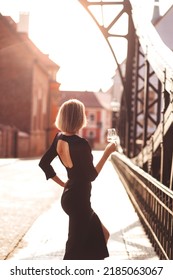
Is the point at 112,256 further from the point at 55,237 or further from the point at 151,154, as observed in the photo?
the point at 151,154

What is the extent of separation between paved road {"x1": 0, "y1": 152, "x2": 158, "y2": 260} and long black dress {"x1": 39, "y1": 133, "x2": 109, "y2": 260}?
5.71 feet

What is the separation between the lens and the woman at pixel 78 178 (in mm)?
3559

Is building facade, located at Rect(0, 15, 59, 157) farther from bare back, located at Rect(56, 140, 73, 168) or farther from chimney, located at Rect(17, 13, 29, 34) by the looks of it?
bare back, located at Rect(56, 140, 73, 168)

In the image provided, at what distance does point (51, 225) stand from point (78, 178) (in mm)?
4068

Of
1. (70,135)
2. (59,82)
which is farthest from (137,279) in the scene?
(59,82)

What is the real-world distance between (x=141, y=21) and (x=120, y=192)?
5.94 meters

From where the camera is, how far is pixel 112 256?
5.56 m

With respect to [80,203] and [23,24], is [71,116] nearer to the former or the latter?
[80,203]

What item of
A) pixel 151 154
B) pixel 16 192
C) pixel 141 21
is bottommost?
pixel 16 192

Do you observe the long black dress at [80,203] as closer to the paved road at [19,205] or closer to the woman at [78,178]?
the woman at [78,178]

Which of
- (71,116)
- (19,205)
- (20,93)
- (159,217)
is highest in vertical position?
(20,93)

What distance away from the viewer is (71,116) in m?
3.55

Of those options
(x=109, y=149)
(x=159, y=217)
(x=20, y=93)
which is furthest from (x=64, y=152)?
A: (x=20, y=93)

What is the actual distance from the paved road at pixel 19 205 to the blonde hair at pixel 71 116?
242cm
